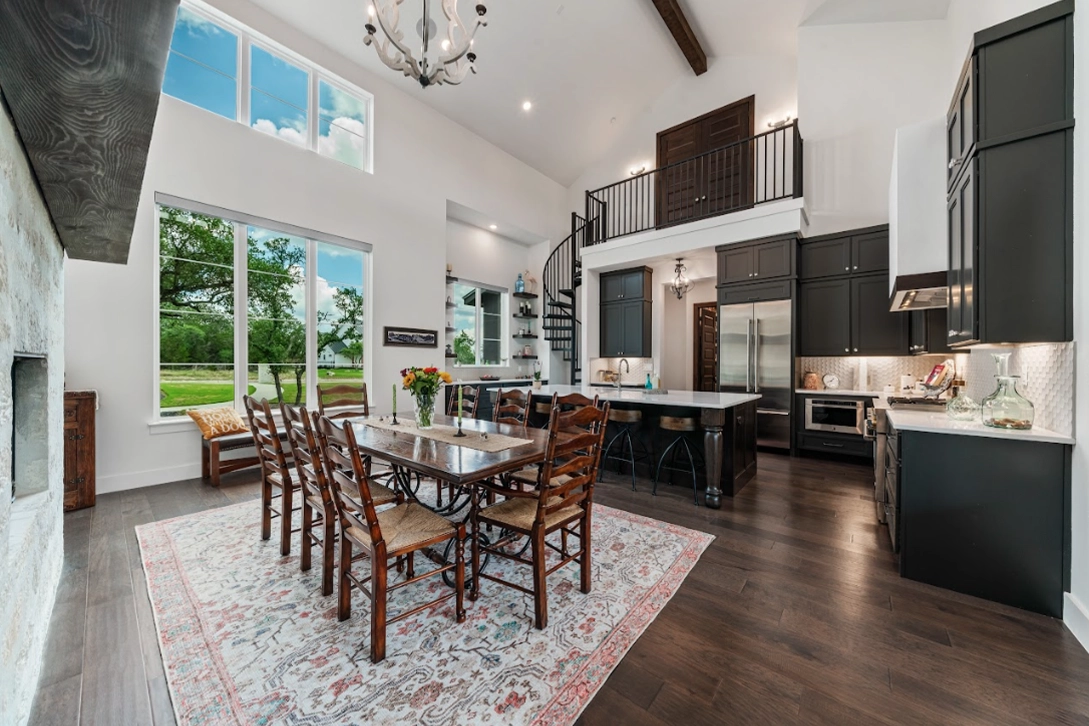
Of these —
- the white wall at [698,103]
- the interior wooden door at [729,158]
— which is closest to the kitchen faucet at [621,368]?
the interior wooden door at [729,158]

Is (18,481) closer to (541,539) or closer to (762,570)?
(541,539)

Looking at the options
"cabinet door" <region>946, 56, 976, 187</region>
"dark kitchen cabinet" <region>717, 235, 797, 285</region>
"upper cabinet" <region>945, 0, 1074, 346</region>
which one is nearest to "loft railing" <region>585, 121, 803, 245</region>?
"dark kitchen cabinet" <region>717, 235, 797, 285</region>

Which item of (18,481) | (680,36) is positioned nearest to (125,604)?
(18,481)

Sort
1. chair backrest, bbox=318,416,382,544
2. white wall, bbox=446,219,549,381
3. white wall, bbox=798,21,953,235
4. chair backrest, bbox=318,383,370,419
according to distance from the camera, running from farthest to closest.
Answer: white wall, bbox=446,219,549,381
white wall, bbox=798,21,953,235
chair backrest, bbox=318,383,370,419
chair backrest, bbox=318,416,382,544

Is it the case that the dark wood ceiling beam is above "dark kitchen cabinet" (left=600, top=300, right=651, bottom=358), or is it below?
above

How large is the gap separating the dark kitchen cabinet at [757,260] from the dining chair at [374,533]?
5.17 m

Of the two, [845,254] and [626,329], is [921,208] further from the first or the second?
[626,329]

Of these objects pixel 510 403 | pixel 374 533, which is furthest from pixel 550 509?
pixel 510 403

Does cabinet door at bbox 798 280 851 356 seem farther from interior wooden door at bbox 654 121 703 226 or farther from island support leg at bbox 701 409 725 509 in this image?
island support leg at bbox 701 409 725 509

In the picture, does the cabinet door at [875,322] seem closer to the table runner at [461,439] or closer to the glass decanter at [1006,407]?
the glass decanter at [1006,407]

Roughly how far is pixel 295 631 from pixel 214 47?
226 inches

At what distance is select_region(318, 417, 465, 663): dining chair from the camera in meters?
1.62

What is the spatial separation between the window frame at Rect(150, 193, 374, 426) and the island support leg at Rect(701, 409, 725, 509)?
4350mm

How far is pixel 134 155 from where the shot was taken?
4.27 ft
